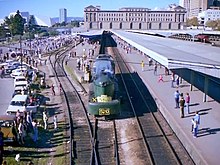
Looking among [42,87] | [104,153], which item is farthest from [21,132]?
[42,87]

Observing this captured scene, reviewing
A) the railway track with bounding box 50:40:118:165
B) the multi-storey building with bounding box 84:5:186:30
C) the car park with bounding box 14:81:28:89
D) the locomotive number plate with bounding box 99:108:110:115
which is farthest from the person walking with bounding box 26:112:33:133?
the multi-storey building with bounding box 84:5:186:30

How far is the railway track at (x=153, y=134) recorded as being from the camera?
43.0 ft

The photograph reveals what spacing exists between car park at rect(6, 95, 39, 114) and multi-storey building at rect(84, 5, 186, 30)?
149 m

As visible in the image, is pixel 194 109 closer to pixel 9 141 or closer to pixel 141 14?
pixel 9 141

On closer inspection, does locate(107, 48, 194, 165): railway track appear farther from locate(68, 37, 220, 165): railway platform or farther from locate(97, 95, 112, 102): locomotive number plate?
locate(97, 95, 112, 102): locomotive number plate

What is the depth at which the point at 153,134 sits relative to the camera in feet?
52.6

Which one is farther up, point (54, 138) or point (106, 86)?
point (106, 86)

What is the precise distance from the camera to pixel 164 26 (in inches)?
6752

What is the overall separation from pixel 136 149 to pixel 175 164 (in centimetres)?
202

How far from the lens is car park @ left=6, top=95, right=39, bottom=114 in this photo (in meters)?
19.6

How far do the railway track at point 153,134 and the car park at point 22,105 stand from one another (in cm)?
581

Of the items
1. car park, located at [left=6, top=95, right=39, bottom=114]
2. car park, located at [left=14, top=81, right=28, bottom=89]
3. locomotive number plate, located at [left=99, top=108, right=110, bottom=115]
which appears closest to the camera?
locomotive number plate, located at [left=99, top=108, right=110, bottom=115]

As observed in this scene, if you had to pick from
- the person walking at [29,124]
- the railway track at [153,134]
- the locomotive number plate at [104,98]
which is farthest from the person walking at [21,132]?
the railway track at [153,134]

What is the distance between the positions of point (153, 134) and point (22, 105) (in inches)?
332
